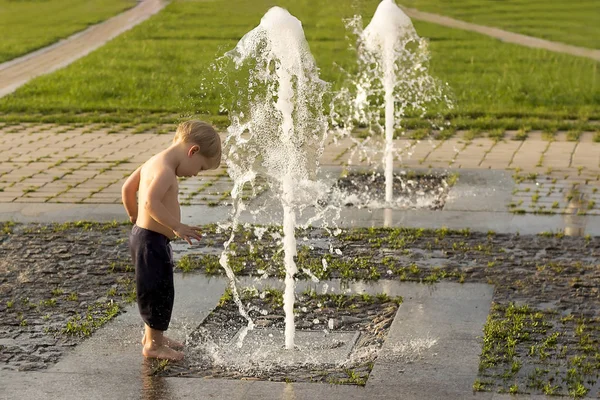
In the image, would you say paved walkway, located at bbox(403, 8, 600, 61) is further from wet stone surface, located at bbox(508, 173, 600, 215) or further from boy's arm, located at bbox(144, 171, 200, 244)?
boy's arm, located at bbox(144, 171, 200, 244)

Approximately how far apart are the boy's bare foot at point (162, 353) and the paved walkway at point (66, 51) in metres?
10.7

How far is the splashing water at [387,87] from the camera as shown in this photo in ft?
32.4

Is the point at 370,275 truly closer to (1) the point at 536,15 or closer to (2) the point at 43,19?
(1) the point at 536,15

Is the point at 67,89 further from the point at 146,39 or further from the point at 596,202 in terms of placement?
the point at 596,202

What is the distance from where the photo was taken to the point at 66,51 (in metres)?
20.5

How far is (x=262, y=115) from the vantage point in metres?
6.61

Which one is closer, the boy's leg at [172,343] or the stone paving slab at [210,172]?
the boy's leg at [172,343]

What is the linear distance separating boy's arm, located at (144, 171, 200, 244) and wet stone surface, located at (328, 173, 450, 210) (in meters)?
3.57

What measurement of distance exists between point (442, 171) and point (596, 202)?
1.65 metres

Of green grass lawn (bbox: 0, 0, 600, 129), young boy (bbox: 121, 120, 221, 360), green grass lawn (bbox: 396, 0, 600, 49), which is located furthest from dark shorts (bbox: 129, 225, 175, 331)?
green grass lawn (bbox: 396, 0, 600, 49)

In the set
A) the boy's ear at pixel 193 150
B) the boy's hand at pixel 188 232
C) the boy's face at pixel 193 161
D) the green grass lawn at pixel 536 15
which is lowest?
the green grass lawn at pixel 536 15

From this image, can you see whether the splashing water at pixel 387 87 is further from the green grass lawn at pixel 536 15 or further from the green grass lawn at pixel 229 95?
the green grass lawn at pixel 536 15

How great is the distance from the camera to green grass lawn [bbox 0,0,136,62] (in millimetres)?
21281

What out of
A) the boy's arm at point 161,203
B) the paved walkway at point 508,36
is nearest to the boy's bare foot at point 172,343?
the boy's arm at point 161,203
